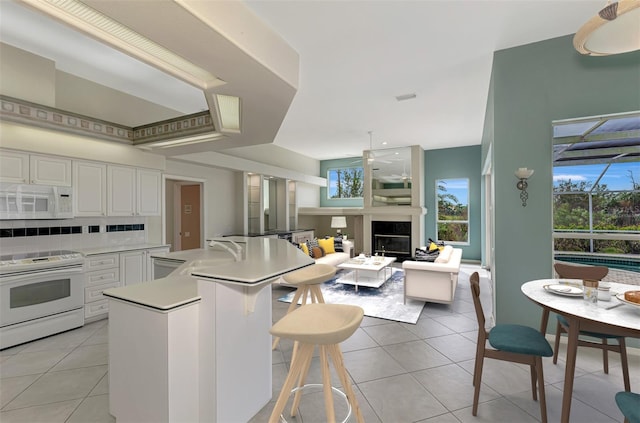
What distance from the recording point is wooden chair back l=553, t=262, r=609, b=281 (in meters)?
2.54

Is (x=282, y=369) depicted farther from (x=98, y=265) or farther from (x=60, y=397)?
(x=98, y=265)

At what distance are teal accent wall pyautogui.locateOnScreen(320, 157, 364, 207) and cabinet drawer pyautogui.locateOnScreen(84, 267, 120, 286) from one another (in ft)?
21.9

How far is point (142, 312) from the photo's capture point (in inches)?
64.5

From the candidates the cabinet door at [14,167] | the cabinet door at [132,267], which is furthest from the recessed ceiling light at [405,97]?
the cabinet door at [14,167]

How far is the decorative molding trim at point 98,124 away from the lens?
114 inches

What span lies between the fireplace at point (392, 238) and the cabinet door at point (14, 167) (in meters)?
6.84

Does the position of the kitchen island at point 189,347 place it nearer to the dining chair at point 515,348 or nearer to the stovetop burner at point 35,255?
the dining chair at point 515,348

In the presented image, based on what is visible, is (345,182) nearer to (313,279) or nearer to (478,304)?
(313,279)

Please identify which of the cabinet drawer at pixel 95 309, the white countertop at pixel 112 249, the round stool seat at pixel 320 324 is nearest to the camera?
the round stool seat at pixel 320 324

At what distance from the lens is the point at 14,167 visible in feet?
10.2

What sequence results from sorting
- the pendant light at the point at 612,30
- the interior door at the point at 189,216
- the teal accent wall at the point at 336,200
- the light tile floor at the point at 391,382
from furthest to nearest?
the teal accent wall at the point at 336,200, the interior door at the point at 189,216, the light tile floor at the point at 391,382, the pendant light at the point at 612,30

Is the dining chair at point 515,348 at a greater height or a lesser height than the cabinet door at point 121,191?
lesser

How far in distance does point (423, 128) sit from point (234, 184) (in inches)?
167

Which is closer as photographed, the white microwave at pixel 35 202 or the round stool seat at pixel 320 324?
the round stool seat at pixel 320 324
